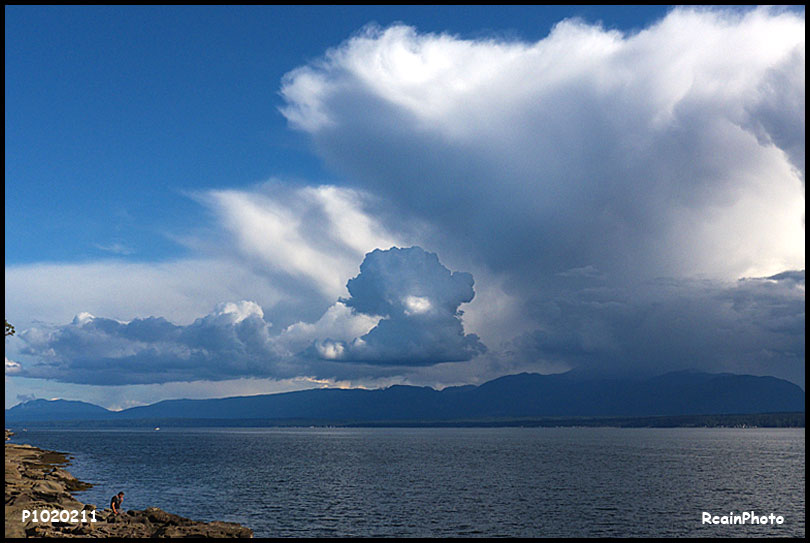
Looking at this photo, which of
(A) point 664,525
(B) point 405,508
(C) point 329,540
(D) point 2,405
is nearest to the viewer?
(D) point 2,405

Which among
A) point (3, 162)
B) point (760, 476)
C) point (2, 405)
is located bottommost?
point (760, 476)

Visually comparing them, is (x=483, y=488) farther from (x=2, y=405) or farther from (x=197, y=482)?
(x=2, y=405)

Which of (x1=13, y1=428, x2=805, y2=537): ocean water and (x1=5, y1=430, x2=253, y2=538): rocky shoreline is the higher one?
(x1=5, y1=430, x2=253, y2=538): rocky shoreline

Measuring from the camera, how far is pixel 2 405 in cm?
5141

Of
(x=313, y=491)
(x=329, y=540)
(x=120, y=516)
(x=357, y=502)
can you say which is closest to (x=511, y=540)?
(x=329, y=540)

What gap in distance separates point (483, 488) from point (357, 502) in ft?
86.5

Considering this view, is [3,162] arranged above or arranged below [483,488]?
above

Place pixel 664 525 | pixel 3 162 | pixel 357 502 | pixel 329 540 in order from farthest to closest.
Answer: pixel 357 502
pixel 664 525
pixel 329 540
pixel 3 162

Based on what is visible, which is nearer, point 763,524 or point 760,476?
point 763,524

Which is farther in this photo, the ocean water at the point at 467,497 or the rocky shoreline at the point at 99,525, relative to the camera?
the ocean water at the point at 467,497

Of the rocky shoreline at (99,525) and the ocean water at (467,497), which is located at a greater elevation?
the rocky shoreline at (99,525)

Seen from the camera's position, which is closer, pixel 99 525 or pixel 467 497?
pixel 99 525

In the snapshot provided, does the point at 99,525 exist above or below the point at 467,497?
above

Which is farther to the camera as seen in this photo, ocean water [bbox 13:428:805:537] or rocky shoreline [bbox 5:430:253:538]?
ocean water [bbox 13:428:805:537]
